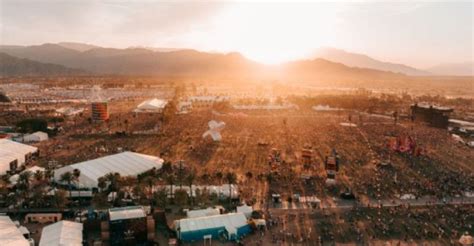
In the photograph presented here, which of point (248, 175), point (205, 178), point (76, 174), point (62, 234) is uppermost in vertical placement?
point (76, 174)

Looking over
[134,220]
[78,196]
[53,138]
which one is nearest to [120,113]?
[53,138]

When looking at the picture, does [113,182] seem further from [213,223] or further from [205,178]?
[213,223]

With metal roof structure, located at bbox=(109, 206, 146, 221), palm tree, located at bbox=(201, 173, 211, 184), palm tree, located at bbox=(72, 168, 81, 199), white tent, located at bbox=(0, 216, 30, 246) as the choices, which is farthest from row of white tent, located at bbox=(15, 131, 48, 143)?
metal roof structure, located at bbox=(109, 206, 146, 221)

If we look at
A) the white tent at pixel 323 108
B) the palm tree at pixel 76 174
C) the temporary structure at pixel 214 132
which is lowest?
the palm tree at pixel 76 174

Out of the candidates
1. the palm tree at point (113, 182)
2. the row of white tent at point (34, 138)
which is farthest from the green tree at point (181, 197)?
the row of white tent at point (34, 138)

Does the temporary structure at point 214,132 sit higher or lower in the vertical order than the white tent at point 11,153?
higher

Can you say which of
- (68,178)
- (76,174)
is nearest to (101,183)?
(68,178)

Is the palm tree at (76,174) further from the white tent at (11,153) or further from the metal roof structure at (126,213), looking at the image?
the white tent at (11,153)
